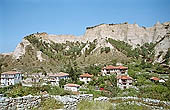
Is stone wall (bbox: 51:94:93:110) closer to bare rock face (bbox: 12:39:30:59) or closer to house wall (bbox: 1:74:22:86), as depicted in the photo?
house wall (bbox: 1:74:22:86)

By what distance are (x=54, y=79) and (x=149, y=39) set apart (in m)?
58.3

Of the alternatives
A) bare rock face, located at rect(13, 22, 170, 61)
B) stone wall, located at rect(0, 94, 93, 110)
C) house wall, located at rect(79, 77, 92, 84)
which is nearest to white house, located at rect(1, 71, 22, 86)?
house wall, located at rect(79, 77, 92, 84)

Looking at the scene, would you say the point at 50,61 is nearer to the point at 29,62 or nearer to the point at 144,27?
the point at 29,62

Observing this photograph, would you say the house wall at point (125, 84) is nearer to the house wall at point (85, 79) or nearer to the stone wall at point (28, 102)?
the house wall at point (85, 79)

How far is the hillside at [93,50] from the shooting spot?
49281mm

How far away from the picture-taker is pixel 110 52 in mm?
54438

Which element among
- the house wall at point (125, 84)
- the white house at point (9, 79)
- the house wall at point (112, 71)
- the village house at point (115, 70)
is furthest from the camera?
the white house at point (9, 79)

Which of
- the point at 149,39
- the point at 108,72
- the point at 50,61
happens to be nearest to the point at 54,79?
the point at 108,72

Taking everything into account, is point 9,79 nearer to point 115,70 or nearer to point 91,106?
point 115,70

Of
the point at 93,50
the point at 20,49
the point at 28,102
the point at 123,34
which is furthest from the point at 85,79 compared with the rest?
the point at 123,34

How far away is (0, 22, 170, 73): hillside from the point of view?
49281 millimetres

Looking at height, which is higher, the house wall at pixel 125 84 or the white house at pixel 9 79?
the white house at pixel 9 79

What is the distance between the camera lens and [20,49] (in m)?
55.4

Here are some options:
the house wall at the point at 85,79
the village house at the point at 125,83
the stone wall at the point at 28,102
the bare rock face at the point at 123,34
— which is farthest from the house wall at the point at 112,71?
the bare rock face at the point at 123,34
